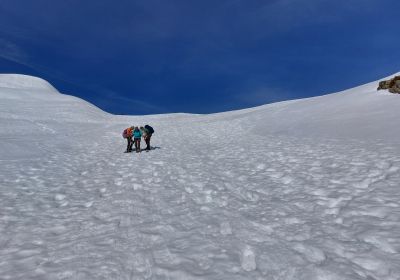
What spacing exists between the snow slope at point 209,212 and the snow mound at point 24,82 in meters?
55.9

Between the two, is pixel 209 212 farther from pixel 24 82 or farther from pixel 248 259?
pixel 24 82

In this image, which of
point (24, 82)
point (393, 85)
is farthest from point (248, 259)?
point (24, 82)

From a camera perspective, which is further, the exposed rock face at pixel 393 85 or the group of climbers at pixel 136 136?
the exposed rock face at pixel 393 85

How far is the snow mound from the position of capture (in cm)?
6512

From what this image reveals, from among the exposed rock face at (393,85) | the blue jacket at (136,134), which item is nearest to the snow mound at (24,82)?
the blue jacket at (136,134)

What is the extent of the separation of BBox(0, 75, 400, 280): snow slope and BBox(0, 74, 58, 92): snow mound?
183 ft

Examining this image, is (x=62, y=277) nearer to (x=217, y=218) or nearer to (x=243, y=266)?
(x=243, y=266)

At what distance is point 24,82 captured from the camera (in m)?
69.4

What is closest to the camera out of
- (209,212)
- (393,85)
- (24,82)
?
(209,212)

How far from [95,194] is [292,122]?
18.3 meters

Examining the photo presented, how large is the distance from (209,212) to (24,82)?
72201 millimetres

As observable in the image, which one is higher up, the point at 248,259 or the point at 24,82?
the point at 24,82

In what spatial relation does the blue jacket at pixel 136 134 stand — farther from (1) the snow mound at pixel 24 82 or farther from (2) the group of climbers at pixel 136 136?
(1) the snow mound at pixel 24 82

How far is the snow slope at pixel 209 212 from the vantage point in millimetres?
5324
